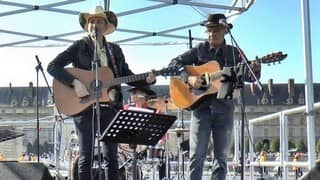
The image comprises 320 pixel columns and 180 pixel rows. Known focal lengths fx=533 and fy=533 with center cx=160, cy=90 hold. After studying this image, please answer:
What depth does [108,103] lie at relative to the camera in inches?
186

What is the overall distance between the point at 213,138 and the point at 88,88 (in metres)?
1.24

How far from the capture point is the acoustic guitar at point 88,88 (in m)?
4.73

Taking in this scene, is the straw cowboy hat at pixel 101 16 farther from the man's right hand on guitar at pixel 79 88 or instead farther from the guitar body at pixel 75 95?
the man's right hand on guitar at pixel 79 88

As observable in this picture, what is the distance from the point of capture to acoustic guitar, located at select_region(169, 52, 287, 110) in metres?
4.73

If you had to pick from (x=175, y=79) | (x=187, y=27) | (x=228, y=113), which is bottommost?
(x=228, y=113)

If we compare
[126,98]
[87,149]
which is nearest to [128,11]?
[126,98]

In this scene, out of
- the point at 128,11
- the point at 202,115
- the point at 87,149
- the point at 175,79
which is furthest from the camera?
the point at 128,11

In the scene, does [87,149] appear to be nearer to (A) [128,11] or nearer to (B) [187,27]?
(A) [128,11]

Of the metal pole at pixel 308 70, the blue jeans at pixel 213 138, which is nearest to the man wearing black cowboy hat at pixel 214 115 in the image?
the blue jeans at pixel 213 138

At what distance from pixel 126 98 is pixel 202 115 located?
2.80 m

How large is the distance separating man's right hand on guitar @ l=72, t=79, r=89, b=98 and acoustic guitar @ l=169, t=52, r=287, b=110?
903 mm

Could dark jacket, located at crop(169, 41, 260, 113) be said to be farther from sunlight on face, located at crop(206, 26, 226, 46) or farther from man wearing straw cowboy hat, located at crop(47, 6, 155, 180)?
man wearing straw cowboy hat, located at crop(47, 6, 155, 180)

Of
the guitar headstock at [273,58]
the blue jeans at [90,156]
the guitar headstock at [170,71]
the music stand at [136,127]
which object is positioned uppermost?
the guitar headstock at [273,58]

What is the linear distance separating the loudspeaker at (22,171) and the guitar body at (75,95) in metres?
0.73
